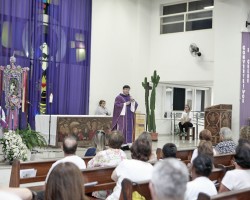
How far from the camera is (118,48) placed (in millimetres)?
13406

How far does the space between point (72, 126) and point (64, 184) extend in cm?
823

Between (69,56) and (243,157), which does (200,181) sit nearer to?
(243,157)

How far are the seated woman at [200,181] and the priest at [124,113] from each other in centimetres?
646

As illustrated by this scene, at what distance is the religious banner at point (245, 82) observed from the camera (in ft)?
36.7

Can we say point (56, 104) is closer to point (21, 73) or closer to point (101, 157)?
point (21, 73)

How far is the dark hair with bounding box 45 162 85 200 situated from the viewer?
2021mm

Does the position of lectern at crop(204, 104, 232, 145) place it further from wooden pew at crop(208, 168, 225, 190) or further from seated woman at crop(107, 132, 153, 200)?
seated woman at crop(107, 132, 153, 200)

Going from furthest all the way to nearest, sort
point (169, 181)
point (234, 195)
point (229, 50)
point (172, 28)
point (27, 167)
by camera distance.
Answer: point (172, 28)
point (229, 50)
point (27, 167)
point (234, 195)
point (169, 181)

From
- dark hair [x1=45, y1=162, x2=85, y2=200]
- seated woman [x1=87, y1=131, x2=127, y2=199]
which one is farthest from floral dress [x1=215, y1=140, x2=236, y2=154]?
dark hair [x1=45, y1=162, x2=85, y2=200]

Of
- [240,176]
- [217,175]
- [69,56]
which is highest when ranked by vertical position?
[69,56]

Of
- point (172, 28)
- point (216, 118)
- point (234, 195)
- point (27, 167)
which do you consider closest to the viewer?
point (234, 195)

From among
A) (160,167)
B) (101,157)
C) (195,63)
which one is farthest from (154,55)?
(160,167)

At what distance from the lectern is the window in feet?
10.3

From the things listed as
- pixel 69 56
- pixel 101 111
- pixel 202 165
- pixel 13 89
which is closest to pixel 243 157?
pixel 202 165
